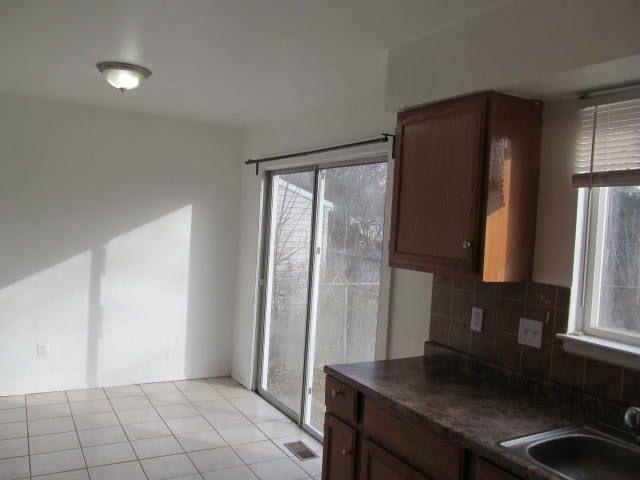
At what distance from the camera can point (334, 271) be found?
3.63m

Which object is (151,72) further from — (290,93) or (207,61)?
(290,93)

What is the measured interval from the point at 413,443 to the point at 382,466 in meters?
0.24

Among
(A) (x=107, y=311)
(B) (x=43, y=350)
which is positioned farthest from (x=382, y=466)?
(B) (x=43, y=350)

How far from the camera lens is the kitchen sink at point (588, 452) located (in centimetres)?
165

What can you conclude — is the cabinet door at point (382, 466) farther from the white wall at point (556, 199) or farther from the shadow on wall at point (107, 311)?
the shadow on wall at point (107, 311)

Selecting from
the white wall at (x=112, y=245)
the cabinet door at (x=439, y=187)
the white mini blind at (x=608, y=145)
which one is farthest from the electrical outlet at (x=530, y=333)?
the white wall at (x=112, y=245)

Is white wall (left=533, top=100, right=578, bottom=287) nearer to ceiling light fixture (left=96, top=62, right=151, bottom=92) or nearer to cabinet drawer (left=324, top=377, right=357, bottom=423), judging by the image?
cabinet drawer (left=324, top=377, right=357, bottom=423)

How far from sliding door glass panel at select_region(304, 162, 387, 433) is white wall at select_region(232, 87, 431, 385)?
26cm

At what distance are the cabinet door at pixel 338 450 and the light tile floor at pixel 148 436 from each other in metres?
0.81

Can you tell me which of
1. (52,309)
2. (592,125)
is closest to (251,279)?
(52,309)

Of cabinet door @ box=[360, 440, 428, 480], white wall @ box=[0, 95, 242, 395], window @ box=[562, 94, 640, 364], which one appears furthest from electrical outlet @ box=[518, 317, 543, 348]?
white wall @ box=[0, 95, 242, 395]

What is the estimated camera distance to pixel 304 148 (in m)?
3.90

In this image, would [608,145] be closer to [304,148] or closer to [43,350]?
[304,148]

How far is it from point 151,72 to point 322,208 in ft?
4.74
